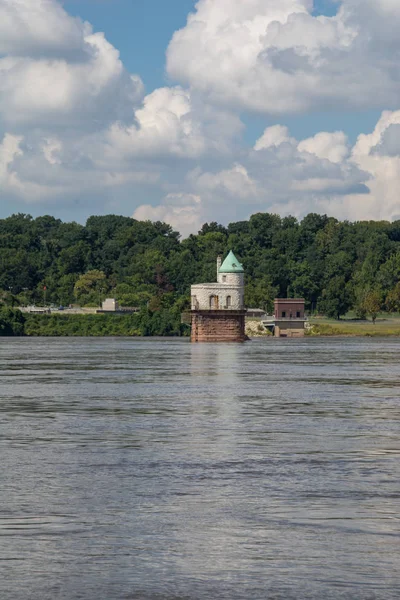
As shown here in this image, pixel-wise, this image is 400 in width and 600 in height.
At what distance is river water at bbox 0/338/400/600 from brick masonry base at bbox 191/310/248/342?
394 ft

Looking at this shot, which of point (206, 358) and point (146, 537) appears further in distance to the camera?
point (206, 358)

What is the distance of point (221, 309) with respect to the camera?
17438 cm

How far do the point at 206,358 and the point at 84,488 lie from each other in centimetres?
8257

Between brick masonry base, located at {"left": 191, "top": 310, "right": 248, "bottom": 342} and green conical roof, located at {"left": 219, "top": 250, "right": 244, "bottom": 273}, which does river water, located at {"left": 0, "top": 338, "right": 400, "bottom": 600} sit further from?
green conical roof, located at {"left": 219, "top": 250, "right": 244, "bottom": 273}

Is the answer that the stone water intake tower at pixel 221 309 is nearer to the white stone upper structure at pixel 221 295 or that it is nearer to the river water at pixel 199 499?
the white stone upper structure at pixel 221 295

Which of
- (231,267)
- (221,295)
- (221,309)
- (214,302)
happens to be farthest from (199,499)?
(231,267)

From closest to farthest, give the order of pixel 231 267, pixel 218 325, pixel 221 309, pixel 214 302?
pixel 218 325 → pixel 221 309 → pixel 214 302 → pixel 231 267

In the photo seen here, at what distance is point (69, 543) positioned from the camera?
20688 millimetres

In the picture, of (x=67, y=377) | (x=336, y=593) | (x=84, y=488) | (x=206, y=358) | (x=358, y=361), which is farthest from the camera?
(x=206, y=358)

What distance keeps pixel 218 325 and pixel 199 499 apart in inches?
5864

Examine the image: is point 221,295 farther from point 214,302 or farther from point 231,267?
point 231,267

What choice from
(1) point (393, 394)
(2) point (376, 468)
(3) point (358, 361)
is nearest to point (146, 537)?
(2) point (376, 468)

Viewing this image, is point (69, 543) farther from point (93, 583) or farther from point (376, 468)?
point (376, 468)

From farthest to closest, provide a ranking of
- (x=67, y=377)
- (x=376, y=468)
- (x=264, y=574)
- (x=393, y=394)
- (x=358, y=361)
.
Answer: (x=358, y=361), (x=67, y=377), (x=393, y=394), (x=376, y=468), (x=264, y=574)
